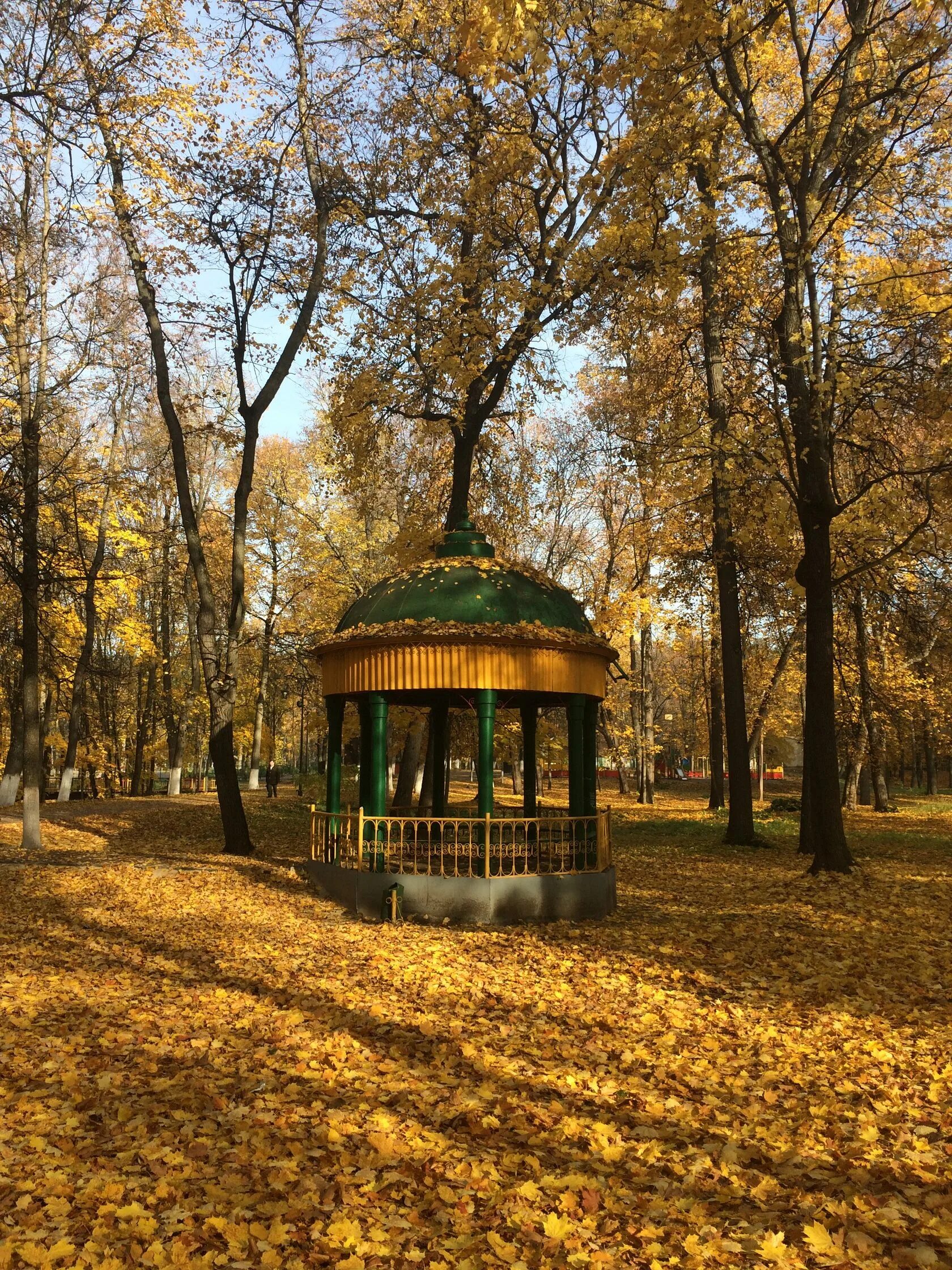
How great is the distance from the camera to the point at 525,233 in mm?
17672

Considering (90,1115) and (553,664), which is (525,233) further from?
(90,1115)

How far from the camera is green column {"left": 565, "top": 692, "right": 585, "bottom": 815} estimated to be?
39.4 ft

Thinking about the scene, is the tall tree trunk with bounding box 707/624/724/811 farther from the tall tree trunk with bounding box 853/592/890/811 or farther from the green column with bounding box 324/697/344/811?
the green column with bounding box 324/697/344/811

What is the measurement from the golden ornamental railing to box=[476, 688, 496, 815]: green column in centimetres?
26

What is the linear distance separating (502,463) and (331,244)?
6.90 m

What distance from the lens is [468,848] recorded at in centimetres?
1083

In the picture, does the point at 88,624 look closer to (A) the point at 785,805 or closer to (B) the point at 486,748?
(B) the point at 486,748

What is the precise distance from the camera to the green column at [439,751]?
50.3 ft

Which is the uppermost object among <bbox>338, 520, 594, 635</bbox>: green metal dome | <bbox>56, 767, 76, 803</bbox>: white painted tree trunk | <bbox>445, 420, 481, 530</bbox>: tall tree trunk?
<bbox>445, 420, 481, 530</bbox>: tall tree trunk

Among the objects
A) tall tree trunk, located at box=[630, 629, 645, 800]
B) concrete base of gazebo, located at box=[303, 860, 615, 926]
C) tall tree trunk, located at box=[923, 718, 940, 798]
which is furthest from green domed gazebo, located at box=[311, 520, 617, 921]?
tall tree trunk, located at box=[923, 718, 940, 798]

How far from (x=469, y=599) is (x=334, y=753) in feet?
11.6

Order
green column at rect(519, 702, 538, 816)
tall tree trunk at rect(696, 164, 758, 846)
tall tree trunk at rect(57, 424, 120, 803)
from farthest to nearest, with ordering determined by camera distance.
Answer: tall tree trunk at rect(57, 424, 120, 803) < tall tree trunk at rect(696, 164, 758, 846) < green column at rect(519, 702, 538, 816)

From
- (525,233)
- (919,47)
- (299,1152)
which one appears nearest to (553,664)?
(299,1152)

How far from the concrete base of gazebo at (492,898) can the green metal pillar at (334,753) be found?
Result: 185 cm
